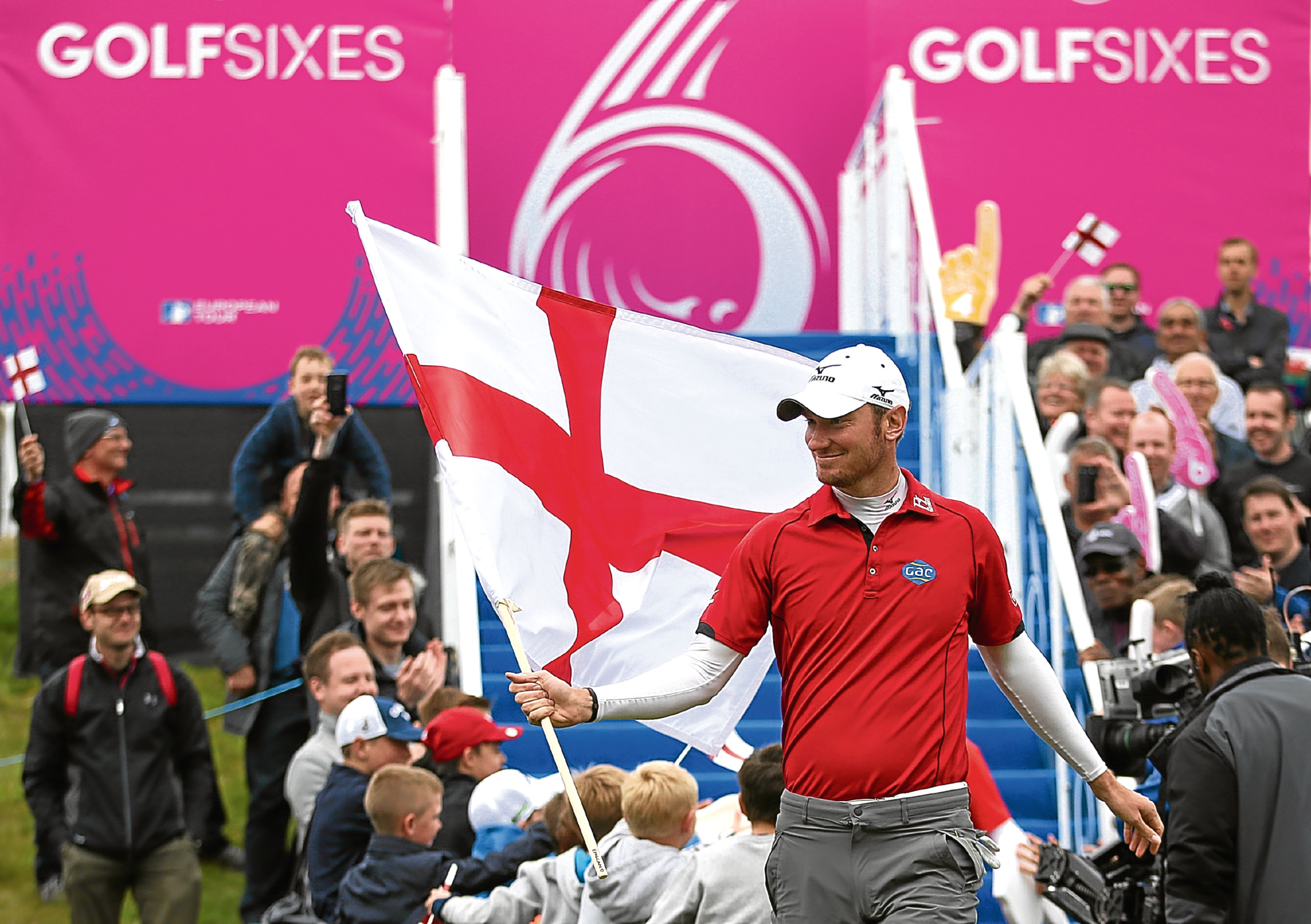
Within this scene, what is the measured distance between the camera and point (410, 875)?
6.48m

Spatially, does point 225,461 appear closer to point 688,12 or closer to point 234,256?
point 234,256

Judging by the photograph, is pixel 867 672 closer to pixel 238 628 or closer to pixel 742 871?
pixel 742 871

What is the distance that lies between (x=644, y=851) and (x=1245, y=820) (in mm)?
1810

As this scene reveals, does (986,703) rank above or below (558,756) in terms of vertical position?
below

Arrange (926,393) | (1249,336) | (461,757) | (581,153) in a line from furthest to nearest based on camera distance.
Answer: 1. (581,153)
2. (1249,336)
3. (926,393)
4. (461,757)

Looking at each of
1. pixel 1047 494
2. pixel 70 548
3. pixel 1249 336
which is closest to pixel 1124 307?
pixel 1249 336

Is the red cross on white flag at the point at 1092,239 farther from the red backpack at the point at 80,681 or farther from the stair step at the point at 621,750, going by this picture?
the red backpack at the point at 80,681

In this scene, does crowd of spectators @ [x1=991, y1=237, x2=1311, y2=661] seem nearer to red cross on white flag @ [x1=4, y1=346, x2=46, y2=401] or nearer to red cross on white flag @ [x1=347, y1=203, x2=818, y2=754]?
red cross on white flag @ [x1=347, y1=203, x2=818, y2=754]

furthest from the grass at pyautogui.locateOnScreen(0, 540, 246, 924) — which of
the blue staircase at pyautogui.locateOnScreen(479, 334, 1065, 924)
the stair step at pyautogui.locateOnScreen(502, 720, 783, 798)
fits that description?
the stair step at pyautogui.locateOnScreen(502, 720, 783, 798)

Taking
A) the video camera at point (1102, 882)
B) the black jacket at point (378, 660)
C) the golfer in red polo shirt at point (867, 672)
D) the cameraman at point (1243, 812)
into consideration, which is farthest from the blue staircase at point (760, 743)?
the golfer in red polo shirt at point (867, 672)

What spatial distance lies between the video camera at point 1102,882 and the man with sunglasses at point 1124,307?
5.76m

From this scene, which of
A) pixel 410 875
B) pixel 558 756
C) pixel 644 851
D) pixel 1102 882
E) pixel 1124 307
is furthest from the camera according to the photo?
pixel 1124 307

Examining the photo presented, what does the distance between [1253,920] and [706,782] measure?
3.80m

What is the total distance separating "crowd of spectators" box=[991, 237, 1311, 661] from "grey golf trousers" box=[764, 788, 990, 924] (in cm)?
270
